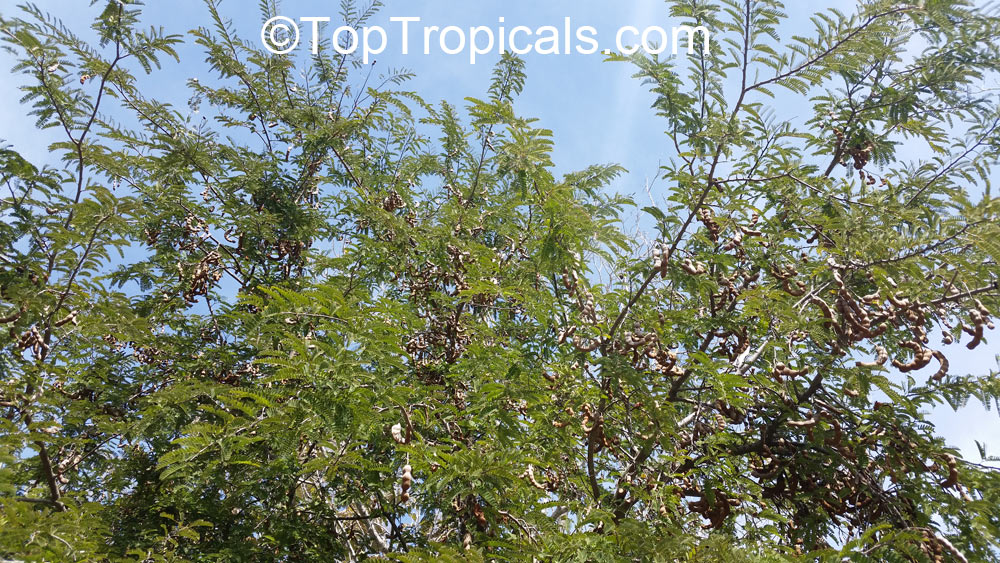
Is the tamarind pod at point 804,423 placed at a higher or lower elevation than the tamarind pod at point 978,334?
lower

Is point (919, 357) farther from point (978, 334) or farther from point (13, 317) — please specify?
point (13, 317)

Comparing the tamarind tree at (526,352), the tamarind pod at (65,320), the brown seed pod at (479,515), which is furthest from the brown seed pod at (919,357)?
the tamarind pod at (65,320)

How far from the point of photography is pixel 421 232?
611 centimetres

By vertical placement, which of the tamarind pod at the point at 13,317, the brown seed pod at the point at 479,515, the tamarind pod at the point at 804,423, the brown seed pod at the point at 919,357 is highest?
the tamarind pod at the point at 13,317

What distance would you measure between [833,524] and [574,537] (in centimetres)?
235

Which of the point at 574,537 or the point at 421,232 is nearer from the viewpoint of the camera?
the point at 574,537

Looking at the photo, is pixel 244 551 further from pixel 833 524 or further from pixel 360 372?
pixel 833 524

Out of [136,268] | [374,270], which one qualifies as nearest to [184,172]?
[136,268]

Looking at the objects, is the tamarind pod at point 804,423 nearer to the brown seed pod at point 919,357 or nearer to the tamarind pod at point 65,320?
the brown seed pod at point 919,357

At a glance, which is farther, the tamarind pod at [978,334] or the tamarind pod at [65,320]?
the tamarind pod at [65,320]

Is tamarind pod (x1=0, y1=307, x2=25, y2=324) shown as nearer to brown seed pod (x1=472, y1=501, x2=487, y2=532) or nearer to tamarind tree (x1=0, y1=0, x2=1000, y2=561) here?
tamarind tree (x1=0, y1=0, x2=1000, y2=561)

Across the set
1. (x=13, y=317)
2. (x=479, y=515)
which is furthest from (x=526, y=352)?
(x=13, y=317)

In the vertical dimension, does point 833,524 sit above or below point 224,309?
below

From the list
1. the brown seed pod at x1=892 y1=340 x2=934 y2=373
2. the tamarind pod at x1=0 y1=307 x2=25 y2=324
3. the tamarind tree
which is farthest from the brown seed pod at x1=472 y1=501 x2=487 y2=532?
the tamarind pod at x1=0 y1=307 x2=25 y2=324
